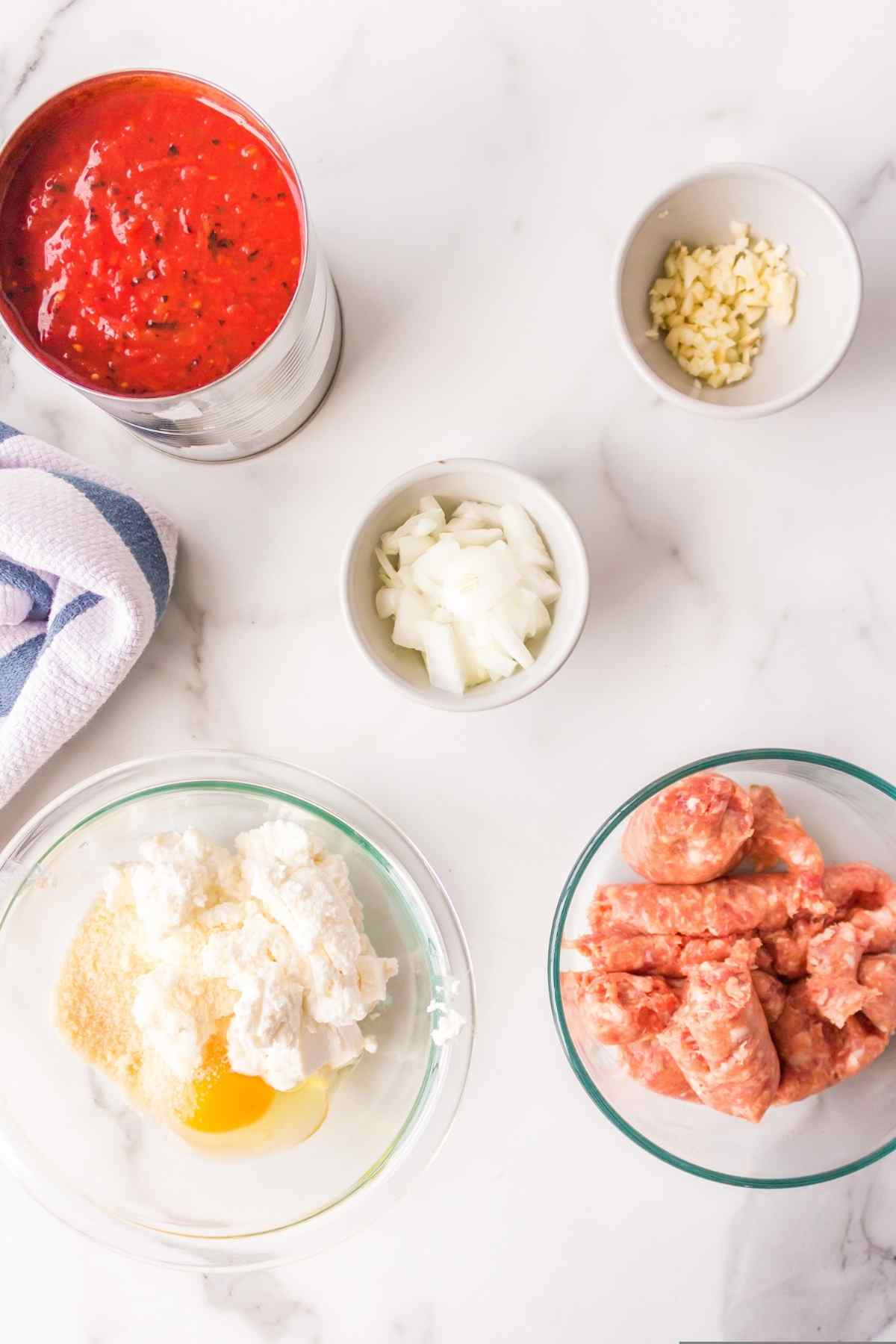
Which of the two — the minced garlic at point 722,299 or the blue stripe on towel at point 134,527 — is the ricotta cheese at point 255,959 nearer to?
the blue stripe on towel at point 134,527

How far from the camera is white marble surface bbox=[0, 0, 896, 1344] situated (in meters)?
1.47

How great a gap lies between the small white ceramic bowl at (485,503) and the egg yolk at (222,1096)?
0.53 metres

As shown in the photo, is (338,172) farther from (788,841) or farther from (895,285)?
(788,841)

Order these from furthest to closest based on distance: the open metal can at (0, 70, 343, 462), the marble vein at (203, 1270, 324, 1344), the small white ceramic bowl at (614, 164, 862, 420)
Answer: the marble vein at (203, 1270, 324, 1344) < the small white ceramic bowl at (614, 164, 862, 420) < the open metal can at (0, 70, 343, 462)

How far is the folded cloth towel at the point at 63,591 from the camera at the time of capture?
4.47 ft

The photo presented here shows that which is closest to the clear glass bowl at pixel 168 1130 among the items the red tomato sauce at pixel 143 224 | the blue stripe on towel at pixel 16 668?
the blue stripe on towel at pixel 16 668

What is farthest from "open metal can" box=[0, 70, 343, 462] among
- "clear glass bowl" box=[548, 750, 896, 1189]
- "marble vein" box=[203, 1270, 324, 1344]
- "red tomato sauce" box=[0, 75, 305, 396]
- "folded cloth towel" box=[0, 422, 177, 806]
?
"marble vein" box=[203, 1270, 324, 1344]

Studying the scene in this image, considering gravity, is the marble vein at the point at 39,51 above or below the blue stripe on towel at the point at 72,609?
above

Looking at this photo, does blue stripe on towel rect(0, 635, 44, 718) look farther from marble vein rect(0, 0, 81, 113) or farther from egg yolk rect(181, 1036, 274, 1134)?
marble vein rect(0, 0, 81, 113)

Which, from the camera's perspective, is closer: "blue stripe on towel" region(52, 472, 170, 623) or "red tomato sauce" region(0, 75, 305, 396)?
"red tomato sauce" region(0, 75, 305, 396)

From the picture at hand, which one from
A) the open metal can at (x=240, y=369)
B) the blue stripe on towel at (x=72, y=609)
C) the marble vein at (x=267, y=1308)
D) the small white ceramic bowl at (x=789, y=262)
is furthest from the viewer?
the marble vein at (x=267, y=1308)

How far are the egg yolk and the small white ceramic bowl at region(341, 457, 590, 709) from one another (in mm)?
526

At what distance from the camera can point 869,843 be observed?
1441 millimetres

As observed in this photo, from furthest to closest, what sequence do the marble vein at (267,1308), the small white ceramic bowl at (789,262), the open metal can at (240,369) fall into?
the marble vein at (267,1308) → the small white ceramic bowl at (789,262) → the open metal can at (240,369)
